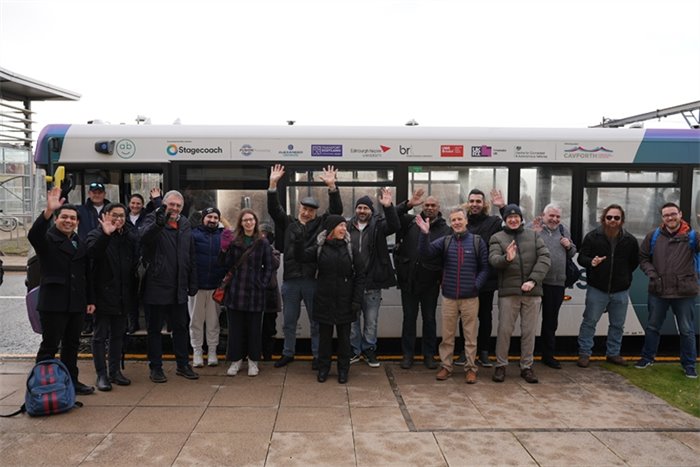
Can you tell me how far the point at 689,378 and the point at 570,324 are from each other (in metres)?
1.41

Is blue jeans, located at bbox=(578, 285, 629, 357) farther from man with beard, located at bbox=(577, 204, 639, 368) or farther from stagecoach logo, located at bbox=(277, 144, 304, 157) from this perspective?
stagecoach logo, located at bbox=(277, 144, 304, 157)

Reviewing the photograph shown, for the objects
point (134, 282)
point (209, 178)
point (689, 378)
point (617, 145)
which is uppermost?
point (617, 145)

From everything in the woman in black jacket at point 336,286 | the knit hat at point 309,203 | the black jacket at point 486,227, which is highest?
the knit hat at point 309,203

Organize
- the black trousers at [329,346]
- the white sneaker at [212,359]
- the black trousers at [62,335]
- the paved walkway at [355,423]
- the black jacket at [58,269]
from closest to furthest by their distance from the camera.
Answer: the paved walkway at [355,423], the black jacket at [58,269], the black trousers at [62,335], the black trousers at [329,346], the white sneaker at [212,359]

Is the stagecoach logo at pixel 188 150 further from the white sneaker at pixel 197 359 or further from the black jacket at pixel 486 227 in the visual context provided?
the black jacket at pixel 486 227

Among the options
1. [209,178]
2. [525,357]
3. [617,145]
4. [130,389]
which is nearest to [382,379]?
[525,357]

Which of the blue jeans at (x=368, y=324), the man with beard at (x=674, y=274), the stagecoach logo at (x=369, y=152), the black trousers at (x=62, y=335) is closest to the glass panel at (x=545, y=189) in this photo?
the man with beard at (x=674, y=274)

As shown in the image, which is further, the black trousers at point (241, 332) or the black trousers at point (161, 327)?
the black trousers at point (241, 332)

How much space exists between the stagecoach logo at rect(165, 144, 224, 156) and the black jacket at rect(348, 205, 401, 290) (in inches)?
75.3

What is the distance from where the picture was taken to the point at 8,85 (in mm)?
15945

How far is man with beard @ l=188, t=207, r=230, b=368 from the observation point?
6320 millimetres

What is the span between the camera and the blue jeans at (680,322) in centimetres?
650

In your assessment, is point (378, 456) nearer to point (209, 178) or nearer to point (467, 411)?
point (467, 411)

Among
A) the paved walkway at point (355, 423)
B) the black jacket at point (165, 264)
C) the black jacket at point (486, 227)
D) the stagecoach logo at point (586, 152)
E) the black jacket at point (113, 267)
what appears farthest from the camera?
the stagecoach logo at point (586, 152)
